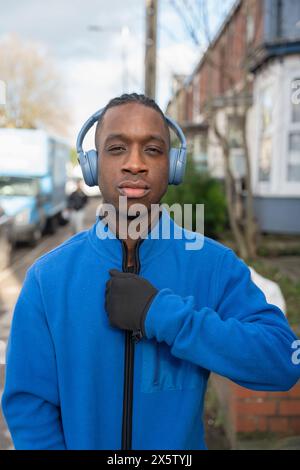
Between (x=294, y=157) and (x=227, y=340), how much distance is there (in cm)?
1134

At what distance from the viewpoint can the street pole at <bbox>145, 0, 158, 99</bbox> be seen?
11.6 m

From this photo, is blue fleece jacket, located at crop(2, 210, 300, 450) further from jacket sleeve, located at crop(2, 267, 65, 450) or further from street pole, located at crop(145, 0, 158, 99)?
street pole, located at crop(145, 0, 158, 99)

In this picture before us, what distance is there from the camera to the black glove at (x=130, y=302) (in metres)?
1.48

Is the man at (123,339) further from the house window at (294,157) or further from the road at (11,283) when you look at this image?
the house window at (294,157)

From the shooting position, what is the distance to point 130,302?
1487mm

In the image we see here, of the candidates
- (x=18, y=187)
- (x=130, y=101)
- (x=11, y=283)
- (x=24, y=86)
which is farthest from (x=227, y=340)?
(x=24, y=86)

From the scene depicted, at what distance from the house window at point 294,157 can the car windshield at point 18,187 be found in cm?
672

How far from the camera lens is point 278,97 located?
40.5ft

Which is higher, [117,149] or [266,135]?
[266,135]

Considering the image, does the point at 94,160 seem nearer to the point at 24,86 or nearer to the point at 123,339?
the point at 123,339

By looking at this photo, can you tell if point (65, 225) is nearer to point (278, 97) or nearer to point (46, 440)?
point (278, 97)

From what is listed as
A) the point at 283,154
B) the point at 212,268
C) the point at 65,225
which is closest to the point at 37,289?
the point at 212,268

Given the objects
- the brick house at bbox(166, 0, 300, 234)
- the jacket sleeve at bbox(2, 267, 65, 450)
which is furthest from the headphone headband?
the brick house at bbox(166, 0, 300, 234)

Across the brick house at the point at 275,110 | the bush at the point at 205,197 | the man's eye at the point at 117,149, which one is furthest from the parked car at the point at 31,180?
the man's eye at the point at 117,149
